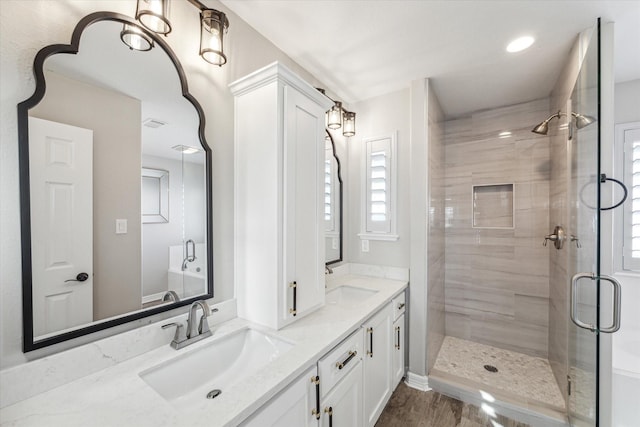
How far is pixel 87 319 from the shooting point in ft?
3.24

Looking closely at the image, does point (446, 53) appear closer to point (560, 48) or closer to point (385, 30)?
point (385, 30)

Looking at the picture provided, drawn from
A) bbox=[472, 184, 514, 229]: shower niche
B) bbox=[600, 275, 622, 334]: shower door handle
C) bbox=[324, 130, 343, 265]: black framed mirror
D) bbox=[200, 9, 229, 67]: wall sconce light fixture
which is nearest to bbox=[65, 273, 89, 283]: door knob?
bbox=[200, 9, 229, 67]: wall sconce light fixture

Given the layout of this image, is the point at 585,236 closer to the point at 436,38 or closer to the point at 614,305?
the point at 614,305

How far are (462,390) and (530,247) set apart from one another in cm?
157

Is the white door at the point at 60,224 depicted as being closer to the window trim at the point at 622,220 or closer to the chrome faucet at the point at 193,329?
the chrome faucet at the point at 193,329

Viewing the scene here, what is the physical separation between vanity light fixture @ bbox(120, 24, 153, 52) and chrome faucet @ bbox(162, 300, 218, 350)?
113 cm

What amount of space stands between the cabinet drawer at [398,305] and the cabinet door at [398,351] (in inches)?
1.9

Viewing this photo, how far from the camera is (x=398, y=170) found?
2.42m

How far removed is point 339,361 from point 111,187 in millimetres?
1268

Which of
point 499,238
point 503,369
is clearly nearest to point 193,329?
point 503,369

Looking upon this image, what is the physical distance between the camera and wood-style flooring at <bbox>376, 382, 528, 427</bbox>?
73.0 inches

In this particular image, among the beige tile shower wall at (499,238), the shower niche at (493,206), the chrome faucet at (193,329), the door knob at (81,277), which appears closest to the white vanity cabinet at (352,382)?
the chrome faucet at (193,329)

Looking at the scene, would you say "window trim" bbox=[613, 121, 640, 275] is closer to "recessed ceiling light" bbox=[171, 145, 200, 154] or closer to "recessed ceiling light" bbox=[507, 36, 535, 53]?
"recessed ceiling light" bbox=[507, 36, 535, 53]

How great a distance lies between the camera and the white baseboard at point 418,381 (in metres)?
2.21
